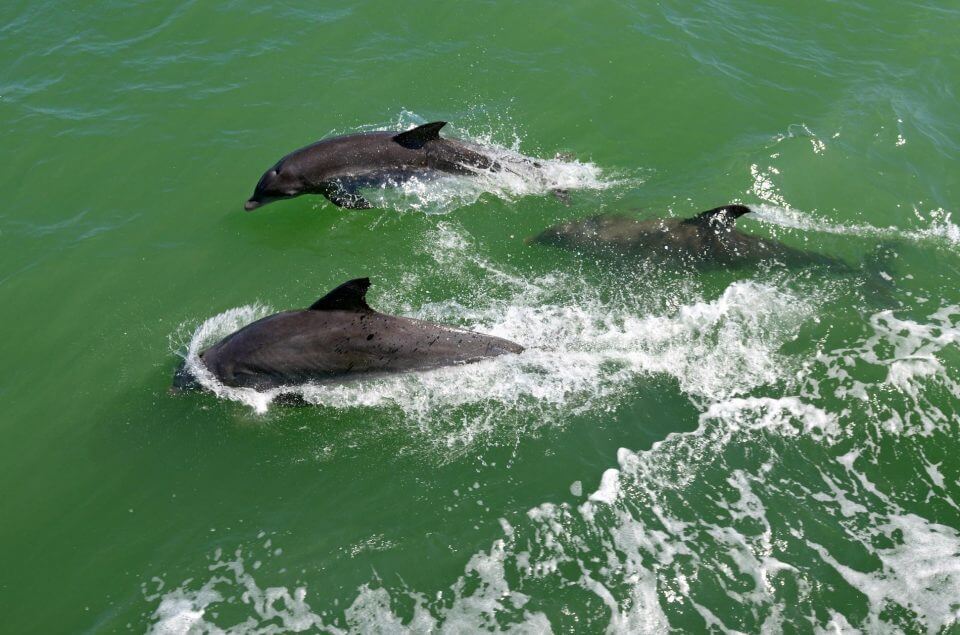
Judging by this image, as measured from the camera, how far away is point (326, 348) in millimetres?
10125

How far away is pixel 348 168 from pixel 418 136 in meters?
1.38

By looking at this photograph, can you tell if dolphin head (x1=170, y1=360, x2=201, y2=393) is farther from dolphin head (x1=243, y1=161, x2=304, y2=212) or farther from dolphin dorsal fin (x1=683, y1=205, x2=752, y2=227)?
dolphin dorsal fin (x1=683, y1=205, x2=752, y2=227)

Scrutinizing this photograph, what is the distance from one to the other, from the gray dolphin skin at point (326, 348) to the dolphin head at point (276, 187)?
3900 mm

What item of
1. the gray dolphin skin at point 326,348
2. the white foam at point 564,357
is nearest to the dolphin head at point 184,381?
the gray dolphin skin at point 326,348

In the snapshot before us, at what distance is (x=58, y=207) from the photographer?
45.2ft

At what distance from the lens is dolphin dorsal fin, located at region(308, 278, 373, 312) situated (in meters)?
9.60

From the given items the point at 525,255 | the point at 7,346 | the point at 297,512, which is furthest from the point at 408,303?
the point at 7,346

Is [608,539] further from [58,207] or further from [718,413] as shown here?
[58,207]

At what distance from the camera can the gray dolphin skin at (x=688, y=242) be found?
1277cm

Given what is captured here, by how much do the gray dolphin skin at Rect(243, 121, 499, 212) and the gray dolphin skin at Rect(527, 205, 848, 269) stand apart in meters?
2.67

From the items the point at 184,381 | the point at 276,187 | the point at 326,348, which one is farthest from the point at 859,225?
the point at 184,381

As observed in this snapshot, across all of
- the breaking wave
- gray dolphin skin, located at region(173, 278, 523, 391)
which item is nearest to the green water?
the breaking wave

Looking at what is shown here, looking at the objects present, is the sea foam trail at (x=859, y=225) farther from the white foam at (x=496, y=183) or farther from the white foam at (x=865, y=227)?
the white foam at (x=496, y=183)

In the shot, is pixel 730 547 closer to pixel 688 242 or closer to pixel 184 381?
pixel 688 242
